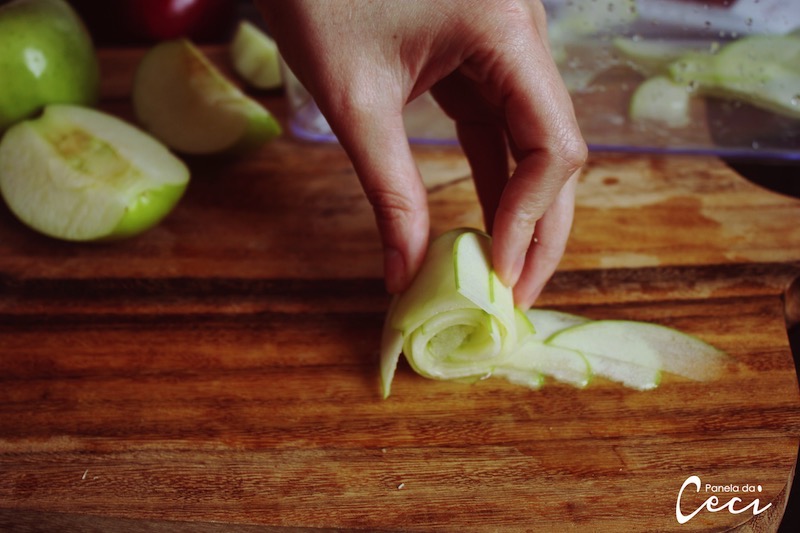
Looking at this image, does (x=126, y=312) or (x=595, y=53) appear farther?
(x=595, y=53)

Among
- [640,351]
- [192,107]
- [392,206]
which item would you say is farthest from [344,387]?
[192,107]

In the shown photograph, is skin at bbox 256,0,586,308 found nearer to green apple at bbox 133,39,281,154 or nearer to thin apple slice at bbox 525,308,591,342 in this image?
thin apple slice at bbox 525,308,591,342

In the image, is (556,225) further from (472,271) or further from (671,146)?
(671,146)

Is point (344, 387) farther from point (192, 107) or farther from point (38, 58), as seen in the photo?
point (38, 58)

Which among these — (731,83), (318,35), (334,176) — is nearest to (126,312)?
(334,176)

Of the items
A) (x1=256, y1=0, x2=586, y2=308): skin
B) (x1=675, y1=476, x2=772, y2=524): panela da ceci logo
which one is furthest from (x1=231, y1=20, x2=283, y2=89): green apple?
(x1=675, y1=476, x2=772, y2=524): panela da ceci logo
